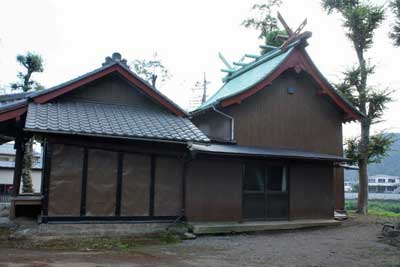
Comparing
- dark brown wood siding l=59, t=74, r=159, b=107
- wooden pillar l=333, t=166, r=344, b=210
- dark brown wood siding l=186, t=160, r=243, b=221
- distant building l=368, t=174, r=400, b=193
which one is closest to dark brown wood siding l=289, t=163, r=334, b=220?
wooden pillar l=333, t=166, r=344, b=210

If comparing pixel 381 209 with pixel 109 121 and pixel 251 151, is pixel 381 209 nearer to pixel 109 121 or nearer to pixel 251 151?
pixel 251 151

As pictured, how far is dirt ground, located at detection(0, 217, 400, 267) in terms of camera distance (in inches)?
267

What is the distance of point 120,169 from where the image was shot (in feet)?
32.1

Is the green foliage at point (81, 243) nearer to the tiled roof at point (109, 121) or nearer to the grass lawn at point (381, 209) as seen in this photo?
the tiled roof at point (109, 121)

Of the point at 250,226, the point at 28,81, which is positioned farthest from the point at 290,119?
the point at 28,81

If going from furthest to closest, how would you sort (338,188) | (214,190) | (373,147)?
(373,147) → (338,188) → (214,190)

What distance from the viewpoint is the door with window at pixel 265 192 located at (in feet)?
39.6

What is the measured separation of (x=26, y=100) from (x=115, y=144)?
2.48 m

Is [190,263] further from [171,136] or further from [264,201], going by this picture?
[264,201]

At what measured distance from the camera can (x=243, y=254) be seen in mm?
7941

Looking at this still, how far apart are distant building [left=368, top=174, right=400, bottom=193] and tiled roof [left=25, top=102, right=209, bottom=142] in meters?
61.2

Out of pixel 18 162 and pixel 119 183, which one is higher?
pixel 18 162

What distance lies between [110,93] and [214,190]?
4.16 m

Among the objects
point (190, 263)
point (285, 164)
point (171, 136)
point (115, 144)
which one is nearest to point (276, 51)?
point (285, 164)
